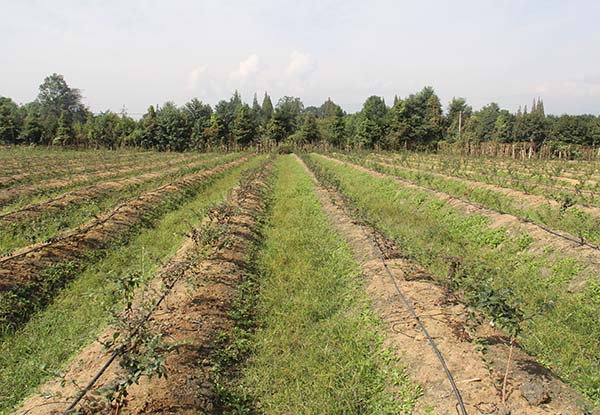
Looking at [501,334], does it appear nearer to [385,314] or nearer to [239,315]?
[385,314]

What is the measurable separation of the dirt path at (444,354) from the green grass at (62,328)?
379cm

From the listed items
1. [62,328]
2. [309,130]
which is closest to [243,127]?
[309,130]

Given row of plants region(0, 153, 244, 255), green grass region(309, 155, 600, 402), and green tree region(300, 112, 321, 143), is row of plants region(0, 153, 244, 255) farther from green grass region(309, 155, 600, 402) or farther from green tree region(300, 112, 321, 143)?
green tree region(300, 112, 321, 143)

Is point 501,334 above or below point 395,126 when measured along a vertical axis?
below

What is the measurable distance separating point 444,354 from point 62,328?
6003mm

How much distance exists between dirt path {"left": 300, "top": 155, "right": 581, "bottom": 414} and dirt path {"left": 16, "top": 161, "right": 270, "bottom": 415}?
248 cm

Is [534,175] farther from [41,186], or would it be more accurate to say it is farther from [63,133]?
[63,133]

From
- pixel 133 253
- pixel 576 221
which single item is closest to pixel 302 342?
pixel 133 253

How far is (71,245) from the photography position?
9.45 m

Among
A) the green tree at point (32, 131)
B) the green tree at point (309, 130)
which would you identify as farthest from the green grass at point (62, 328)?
the green tree at point (32, 131)

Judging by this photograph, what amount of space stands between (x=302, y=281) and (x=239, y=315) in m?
1.92

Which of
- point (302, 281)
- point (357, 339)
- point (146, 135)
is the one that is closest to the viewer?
point (357, 339)

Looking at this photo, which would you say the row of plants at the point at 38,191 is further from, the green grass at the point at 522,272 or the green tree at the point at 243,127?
the green tree at the point at 243,127

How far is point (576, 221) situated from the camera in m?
10.2
